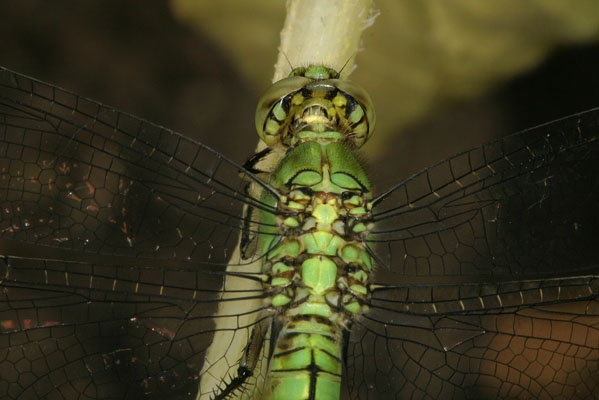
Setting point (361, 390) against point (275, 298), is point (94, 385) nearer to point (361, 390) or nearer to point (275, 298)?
point (275, 298)

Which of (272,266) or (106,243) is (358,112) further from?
(106,243)

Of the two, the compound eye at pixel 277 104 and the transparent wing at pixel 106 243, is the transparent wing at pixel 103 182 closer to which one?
the transparent wing at pixel 106 243

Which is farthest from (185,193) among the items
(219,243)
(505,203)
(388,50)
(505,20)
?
(505,20)

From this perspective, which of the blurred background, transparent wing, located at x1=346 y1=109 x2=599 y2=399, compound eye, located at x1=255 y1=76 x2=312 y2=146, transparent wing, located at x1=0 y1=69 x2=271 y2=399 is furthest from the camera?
the blurred background

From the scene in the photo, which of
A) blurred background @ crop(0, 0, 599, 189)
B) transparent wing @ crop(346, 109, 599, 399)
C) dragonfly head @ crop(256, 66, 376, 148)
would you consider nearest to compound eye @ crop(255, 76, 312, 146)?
dragonfly head @ crop(256, 66, 376, 148)

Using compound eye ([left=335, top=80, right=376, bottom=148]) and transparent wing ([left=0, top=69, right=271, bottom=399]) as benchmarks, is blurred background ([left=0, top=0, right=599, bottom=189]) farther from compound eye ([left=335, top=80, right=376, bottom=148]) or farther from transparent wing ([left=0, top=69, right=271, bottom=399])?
transparent wing ([left=0, top=69, right=271, bottom=399])

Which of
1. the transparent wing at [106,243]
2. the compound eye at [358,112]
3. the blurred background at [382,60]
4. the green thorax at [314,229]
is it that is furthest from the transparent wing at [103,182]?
the blurred background at [382,60]

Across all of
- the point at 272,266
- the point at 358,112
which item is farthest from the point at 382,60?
the point at 272,266
